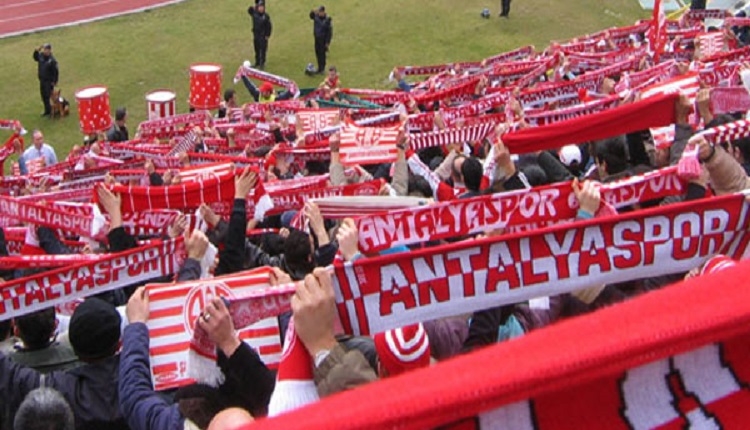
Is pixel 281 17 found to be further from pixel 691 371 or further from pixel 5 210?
pixel 691 371

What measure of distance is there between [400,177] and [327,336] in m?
4.59

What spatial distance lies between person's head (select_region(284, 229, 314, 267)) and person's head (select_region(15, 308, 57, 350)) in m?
1.28

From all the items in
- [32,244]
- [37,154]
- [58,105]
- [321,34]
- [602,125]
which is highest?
[602,125]

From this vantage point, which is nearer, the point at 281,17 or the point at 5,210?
the point at 5,210

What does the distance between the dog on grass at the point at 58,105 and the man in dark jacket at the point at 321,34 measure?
5.74 meters

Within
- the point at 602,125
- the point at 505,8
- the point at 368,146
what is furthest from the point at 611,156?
the point at 505,8

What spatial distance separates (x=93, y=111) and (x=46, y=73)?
3.17 m

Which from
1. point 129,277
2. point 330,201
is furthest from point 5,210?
point 330,201

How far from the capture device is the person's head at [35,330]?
4004 millimetres

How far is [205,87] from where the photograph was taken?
16.1m

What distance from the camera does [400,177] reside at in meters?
6.96

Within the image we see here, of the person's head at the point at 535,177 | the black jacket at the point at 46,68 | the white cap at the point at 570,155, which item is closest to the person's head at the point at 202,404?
the person's head at the point at 535,177

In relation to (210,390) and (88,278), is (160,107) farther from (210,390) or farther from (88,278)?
(210,390)

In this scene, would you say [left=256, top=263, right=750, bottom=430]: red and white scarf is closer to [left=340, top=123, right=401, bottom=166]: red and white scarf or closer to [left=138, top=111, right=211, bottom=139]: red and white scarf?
[left=340, top=123, right=401, bottom=166]: red and white scarf
